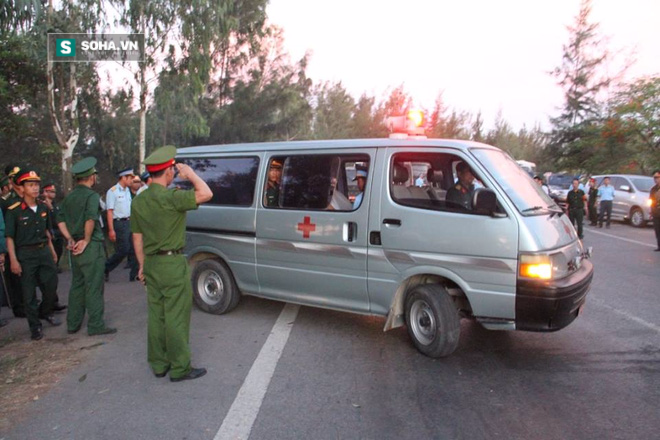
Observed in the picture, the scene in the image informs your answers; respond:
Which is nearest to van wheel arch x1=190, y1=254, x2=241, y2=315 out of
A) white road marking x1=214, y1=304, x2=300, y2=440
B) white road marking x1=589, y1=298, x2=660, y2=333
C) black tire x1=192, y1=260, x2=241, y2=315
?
black tire x1=192, y1=260, x2=241, y2=315

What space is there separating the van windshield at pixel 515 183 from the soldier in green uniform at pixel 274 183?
7.03 ft

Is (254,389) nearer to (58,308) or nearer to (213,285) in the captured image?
(213,285)

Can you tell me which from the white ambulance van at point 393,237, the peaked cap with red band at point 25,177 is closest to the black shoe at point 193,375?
the white ambulance van at point 393,237

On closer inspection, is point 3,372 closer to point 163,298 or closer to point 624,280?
point 163,298

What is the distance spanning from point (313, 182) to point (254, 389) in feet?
7.32

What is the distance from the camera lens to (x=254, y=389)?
3.92 meters

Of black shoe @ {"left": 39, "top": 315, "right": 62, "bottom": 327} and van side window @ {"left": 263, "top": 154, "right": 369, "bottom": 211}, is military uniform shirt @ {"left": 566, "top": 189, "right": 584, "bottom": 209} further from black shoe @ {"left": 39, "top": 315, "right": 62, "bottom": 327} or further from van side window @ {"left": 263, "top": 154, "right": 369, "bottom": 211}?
black shoe @ {"left": 39, "top": 315, "right": 62, "bottom": 327}

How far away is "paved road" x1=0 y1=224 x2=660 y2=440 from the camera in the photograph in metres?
3.33

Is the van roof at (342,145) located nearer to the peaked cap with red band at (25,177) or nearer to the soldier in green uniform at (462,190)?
the soldier in green uniform at (462,190)

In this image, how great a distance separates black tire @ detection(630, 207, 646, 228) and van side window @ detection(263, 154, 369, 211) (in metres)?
14.5

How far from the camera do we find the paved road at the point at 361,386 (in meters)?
3.33

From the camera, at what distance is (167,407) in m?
3.65

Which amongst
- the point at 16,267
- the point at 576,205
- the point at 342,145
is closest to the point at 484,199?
the point at 342,145

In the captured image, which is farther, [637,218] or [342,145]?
[637,218]
